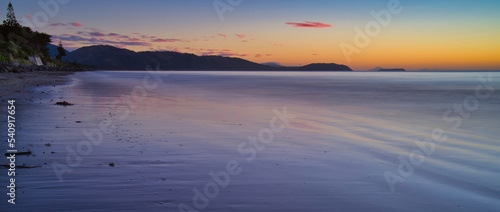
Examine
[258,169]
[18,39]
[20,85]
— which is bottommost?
[258,169]

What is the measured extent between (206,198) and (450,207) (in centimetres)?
324

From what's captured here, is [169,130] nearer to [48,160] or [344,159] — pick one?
[48,160]

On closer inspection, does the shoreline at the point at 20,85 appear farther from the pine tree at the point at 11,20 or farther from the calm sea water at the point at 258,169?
the pine tree at the point at 11,20

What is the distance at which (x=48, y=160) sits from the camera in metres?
6.21

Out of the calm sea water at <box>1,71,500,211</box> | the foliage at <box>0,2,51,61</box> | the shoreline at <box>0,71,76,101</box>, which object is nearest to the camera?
the calm sea water at <box>1,71,500,211</box>

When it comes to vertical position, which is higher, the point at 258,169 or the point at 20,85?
→ the point at 20,85

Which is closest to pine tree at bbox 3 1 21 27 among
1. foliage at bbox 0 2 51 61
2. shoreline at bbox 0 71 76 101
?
foliage at bbox 0 2 51 61

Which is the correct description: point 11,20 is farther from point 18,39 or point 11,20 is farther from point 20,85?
point 20,85

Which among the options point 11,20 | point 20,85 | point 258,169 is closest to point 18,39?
point 11,20

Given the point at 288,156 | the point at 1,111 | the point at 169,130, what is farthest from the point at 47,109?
the point at 288,156

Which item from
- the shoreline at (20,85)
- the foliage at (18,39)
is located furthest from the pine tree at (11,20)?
the shoreline at (20,85)

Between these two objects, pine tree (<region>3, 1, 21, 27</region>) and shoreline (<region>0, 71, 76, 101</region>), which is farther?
pine tree (<region>3, 1, 21, 27</region>)

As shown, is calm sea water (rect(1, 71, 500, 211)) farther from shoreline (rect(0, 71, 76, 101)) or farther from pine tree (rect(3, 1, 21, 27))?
pine tree (rect(3, 1, 21, 27))

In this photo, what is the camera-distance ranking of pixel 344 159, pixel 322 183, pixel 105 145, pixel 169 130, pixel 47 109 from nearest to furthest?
1. pixel 322 183
2. pixel 344 159
3. pixel 105 145
4. pixel 169 130
5. pixel 47 109
